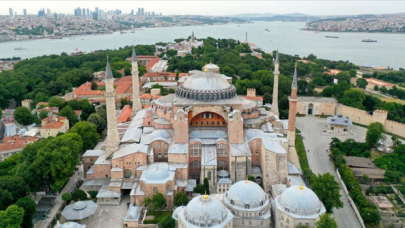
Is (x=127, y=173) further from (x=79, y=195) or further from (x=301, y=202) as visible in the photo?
(x=301, y=202)

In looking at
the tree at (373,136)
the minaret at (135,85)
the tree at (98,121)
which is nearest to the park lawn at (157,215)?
the minaret at (135,85)

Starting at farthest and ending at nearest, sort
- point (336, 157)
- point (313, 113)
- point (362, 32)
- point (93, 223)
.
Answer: point (362, 32)
point (313, 113)
point (336, 157)
point (93, 223)

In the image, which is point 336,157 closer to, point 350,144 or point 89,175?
point 350,144

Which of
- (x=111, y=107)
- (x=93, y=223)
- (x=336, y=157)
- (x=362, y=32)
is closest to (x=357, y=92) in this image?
(x=336, y=157)

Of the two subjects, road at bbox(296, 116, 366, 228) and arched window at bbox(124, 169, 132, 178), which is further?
arched window at bbox(124, 169, 132, 178)

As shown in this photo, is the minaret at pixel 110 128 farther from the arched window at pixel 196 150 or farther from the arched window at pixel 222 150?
the arched window at pixel 222 150

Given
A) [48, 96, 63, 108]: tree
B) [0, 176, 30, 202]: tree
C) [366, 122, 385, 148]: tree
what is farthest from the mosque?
[48, 96, 63, 108]: tree

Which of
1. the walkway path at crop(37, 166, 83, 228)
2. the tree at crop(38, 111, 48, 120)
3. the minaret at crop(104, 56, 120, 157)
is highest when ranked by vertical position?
the minaret at crop(104, 56, 120, 157)

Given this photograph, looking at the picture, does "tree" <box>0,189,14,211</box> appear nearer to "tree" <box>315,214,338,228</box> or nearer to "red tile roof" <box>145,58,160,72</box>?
"tree" <box>315,214,338,228</box>
